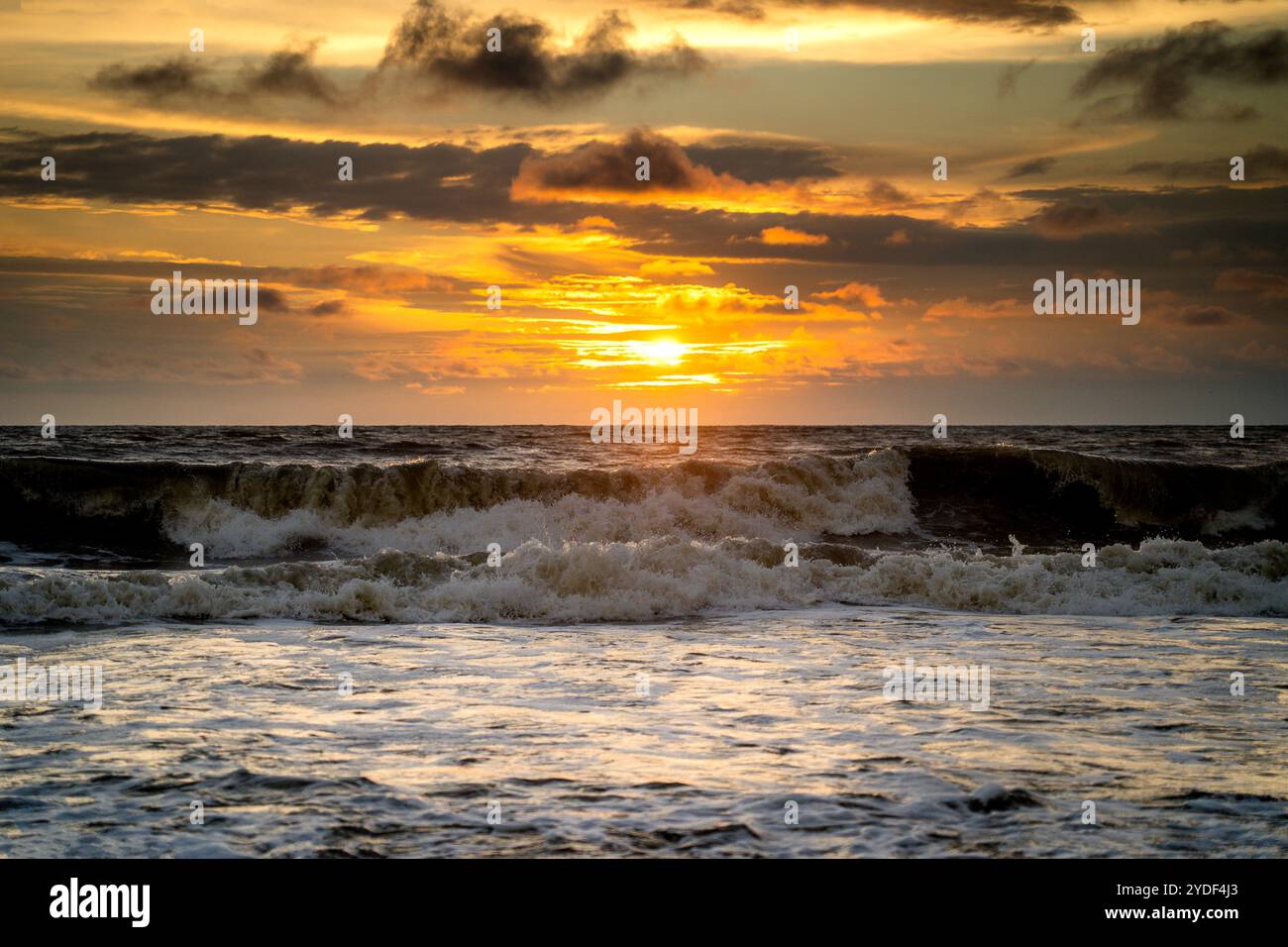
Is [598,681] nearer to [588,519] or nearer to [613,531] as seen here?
[613,531]

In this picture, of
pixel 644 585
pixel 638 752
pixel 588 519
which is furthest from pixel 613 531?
pixel 638 752

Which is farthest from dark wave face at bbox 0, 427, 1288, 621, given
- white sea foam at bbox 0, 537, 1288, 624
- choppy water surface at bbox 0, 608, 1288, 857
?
choppy water surface at bbox 0, 608, 1288, 857

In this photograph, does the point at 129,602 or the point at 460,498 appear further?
the point at 460,498

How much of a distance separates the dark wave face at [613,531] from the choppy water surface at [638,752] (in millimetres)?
3017

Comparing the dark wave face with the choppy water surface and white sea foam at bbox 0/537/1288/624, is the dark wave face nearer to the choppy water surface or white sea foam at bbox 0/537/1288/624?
white sea foam at bbox 0/537/1288/624

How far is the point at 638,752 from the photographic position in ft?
27.5

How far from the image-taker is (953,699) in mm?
10227

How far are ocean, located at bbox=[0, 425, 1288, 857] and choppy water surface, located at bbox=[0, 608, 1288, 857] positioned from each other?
0.04 metres

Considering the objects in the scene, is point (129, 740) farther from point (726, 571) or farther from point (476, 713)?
point (726, 571)
